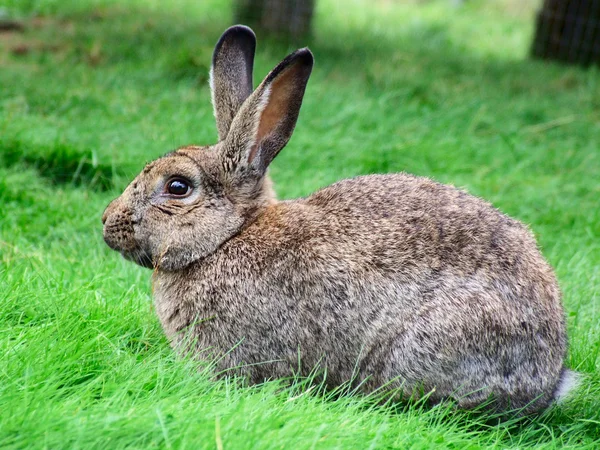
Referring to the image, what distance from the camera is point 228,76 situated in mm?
4828

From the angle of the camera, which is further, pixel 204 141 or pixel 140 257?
pixel 204 141

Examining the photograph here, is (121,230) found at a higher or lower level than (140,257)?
higher

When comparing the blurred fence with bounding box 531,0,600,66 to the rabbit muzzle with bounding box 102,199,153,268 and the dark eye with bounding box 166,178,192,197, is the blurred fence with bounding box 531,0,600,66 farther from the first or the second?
the rabbit muzzle with bounding box 102,199,153,268

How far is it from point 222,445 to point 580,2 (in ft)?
31.9

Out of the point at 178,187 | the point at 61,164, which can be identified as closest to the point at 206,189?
the point at 178,187

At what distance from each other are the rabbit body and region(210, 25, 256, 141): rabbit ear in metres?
0.78

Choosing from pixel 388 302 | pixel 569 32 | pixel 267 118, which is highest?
pixel 267 118

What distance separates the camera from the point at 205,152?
4500mm

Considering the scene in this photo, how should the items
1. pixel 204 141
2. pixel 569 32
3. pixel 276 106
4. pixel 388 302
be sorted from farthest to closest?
pixel 569 32 < pixel 204 141 < pixel 276 106 < pixel 388 302

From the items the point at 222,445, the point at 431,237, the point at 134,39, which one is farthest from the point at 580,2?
the point at 222,445

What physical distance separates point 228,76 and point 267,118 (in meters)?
0.59

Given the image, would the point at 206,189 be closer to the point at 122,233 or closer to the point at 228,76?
the point at 122,233

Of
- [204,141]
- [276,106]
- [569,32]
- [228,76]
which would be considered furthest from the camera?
[569,32]

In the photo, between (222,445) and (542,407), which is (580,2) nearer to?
(542,407)
